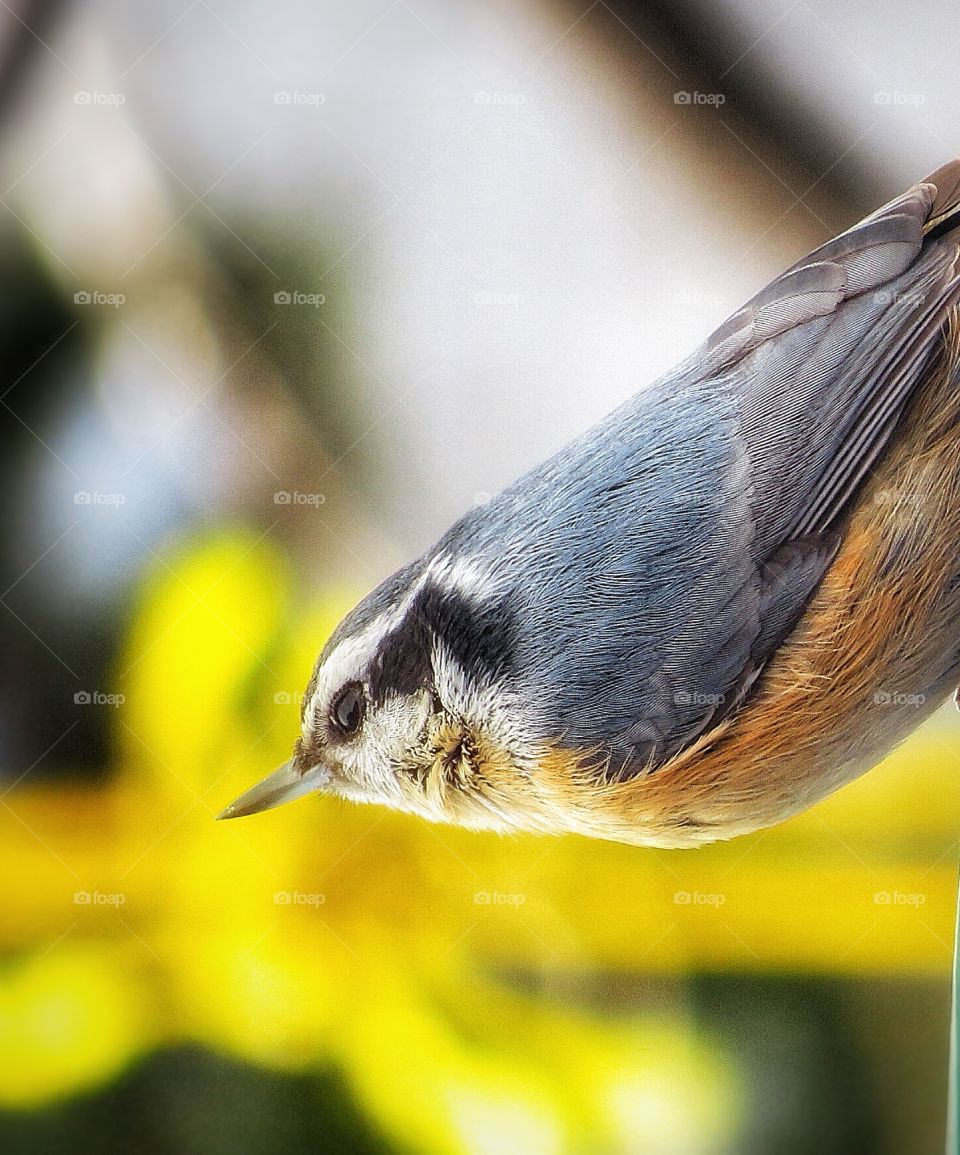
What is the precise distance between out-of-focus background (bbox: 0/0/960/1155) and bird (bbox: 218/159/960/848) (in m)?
0.19

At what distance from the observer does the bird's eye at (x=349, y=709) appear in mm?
1088

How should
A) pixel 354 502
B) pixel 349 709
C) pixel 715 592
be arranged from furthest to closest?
pixel 354 502 < pixel 349 709 < pixel 715 592

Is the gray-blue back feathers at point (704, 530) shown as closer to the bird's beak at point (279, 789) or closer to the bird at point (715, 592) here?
the bird at point (715, 592)

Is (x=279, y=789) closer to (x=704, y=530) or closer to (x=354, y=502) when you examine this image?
(x=354, y=502)

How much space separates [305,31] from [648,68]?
0.45 m

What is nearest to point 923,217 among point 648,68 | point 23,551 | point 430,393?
point 648,68

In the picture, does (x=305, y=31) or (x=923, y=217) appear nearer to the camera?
(x=923, y=217)

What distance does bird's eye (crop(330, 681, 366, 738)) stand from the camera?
1088 millimetres

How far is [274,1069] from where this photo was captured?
50.8 inches

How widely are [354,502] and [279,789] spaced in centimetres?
38

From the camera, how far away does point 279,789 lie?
1189mm

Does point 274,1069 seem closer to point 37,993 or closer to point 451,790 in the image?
point 37,993

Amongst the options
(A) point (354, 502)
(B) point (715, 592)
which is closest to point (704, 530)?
(B) point (715, 592)

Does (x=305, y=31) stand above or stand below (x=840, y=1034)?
above
